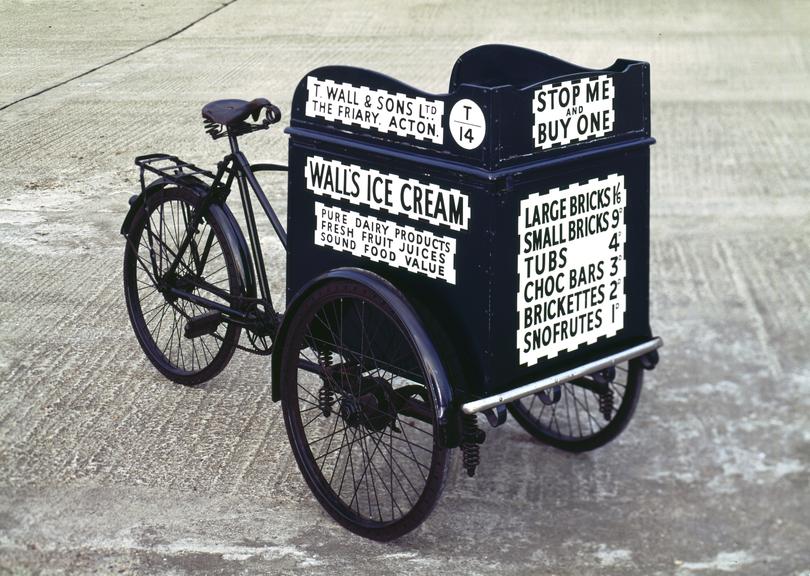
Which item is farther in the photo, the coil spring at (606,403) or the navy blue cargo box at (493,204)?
the coil spring at (606,403)

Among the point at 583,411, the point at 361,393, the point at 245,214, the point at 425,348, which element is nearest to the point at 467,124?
the point at 425,348

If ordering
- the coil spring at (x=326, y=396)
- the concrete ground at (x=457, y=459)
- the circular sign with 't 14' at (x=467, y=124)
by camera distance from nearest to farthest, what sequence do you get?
the circular sign with 't 14' at (x=467, y=124) < the concrete ground at (x=457, y=459) < the coil spring at (x=326, y=396)

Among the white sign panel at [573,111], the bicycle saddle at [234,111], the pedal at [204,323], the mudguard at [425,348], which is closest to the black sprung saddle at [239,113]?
the bicycle saddle at [234,111]

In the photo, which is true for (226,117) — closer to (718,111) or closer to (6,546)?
(6,546)

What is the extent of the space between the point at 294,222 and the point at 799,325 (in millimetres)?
2617

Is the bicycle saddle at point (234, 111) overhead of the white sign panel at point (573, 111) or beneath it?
beneath

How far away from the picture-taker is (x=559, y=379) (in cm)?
379

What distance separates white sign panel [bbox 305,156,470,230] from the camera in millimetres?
3664

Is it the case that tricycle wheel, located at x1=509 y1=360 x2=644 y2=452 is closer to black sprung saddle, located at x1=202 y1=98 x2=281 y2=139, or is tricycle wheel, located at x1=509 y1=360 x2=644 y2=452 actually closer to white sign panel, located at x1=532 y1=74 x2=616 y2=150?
white sign panel, located at x1=532 y1=74 x2=616 y2=150

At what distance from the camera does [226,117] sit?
4598 millimetres

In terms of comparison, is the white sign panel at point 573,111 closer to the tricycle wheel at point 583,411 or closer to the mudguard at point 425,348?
the mudguard at point 425,348

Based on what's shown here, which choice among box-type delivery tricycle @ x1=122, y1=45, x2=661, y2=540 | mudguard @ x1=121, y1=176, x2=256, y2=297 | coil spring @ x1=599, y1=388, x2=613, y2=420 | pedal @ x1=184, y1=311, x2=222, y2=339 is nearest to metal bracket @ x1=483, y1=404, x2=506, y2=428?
box-type delivery tricycle @ x1=122, y1=45, x2=661, y2=540

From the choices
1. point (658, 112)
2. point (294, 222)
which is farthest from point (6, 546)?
point (658, 112)

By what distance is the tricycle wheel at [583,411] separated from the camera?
14.0 feet
